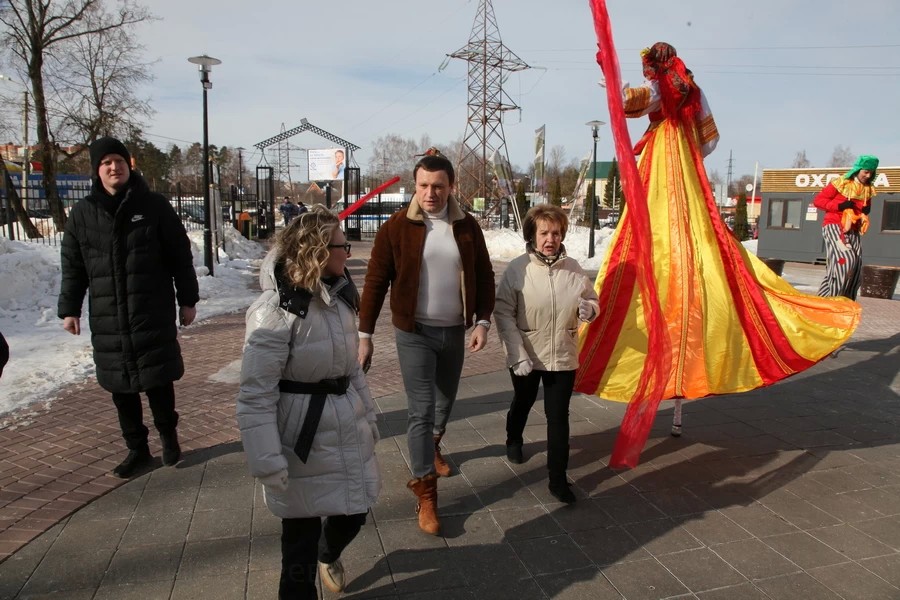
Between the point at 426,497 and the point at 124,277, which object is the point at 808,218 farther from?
the point at 124,277

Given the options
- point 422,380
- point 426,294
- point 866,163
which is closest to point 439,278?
point 426,294

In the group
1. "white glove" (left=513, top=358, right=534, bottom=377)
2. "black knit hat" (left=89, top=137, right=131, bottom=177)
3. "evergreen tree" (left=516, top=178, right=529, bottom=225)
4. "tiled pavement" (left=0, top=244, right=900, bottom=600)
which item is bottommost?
"tiled pavement" (left=0, top=244, right=900, bottom=600)

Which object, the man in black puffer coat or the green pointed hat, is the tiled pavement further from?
the green pointed hat

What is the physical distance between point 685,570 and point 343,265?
2.02 meters

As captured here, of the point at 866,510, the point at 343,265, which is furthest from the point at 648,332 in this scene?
the point at 343,265

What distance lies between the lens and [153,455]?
4137 millimetres

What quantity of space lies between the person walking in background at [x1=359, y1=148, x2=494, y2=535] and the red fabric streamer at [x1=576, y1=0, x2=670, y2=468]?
0.91 metres

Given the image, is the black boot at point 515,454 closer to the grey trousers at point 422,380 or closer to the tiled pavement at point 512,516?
the tiled pavement at point 512,516

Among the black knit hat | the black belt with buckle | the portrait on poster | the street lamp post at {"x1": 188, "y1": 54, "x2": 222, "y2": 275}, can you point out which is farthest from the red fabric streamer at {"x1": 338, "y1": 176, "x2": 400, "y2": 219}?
the portrait on poster

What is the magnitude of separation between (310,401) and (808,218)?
858 inches

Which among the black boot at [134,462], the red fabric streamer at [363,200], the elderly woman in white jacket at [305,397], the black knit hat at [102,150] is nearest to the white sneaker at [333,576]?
the elderly woman in white jacket at [305,397]

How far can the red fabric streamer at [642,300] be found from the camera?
3.43 m

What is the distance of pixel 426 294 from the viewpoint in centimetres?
325

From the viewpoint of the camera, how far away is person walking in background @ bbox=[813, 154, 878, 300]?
7051 mm
